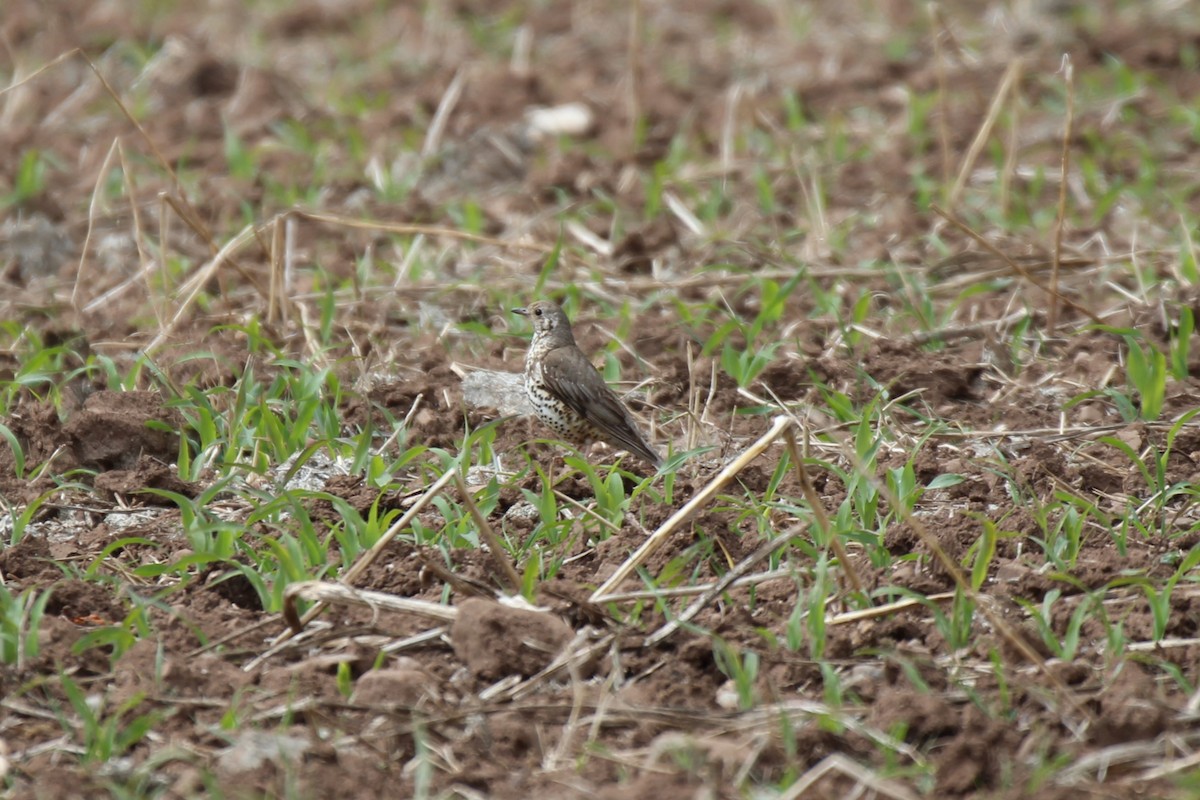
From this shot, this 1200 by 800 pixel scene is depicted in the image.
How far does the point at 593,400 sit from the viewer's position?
6000mm

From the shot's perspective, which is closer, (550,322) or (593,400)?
(593,400)

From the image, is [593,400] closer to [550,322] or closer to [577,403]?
[577,403]

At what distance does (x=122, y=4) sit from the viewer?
42.7 ft

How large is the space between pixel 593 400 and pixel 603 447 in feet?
2.07

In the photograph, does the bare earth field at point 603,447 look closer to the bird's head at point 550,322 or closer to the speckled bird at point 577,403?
the speckled bird at point 577,403

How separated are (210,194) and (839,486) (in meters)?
4.77

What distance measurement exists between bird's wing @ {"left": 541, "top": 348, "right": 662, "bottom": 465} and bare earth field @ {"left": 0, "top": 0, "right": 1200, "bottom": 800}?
0.13 m

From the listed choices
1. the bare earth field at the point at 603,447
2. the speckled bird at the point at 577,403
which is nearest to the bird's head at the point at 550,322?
the speckled bird at the point at 577,403

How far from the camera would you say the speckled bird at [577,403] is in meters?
5.93

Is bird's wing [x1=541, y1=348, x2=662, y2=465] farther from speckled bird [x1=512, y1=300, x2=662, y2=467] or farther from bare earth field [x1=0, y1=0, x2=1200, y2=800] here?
bare earth field [x1=0, y1=0, x2=1200, y2=800]

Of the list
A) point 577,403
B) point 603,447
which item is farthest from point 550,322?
point 577,403

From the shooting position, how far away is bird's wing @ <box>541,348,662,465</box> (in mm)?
5918

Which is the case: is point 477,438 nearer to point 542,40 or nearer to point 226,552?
point 226,552

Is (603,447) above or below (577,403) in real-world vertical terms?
below
